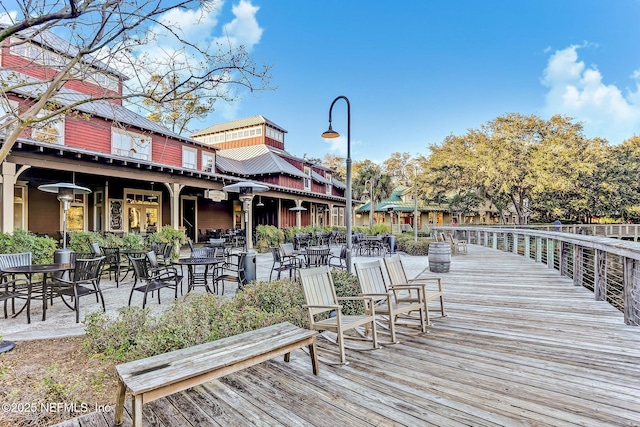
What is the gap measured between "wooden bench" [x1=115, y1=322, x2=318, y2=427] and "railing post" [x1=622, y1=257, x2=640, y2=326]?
390 centimetres

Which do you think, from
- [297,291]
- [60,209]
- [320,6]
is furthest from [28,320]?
[320,6]

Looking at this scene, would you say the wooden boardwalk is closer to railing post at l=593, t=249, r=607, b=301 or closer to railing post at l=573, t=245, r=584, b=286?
railing post at l=593, t=249, r=607, b=301

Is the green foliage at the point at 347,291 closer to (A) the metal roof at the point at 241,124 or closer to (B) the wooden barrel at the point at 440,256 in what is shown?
(B) the wooden barrel at the point at 440,256

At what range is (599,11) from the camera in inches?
587

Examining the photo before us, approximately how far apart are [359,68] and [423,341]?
14857 millimetres

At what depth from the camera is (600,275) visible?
→ 504 cm

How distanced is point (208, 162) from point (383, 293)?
602 inches

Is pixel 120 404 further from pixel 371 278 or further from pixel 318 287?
pixel 371 278

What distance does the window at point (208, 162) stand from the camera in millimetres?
16969

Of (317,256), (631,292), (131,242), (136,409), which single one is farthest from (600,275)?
(131,242)

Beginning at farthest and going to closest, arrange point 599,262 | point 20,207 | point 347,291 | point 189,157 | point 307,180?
point 307,180
point 189,157
point 20,207
point 347,291
point 599,262

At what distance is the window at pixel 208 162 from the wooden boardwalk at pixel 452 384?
15255mm

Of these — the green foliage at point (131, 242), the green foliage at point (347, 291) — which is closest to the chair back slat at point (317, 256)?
the green foliage at point (347, 291)

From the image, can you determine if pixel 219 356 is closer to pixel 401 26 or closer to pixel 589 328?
pixel 589 328
